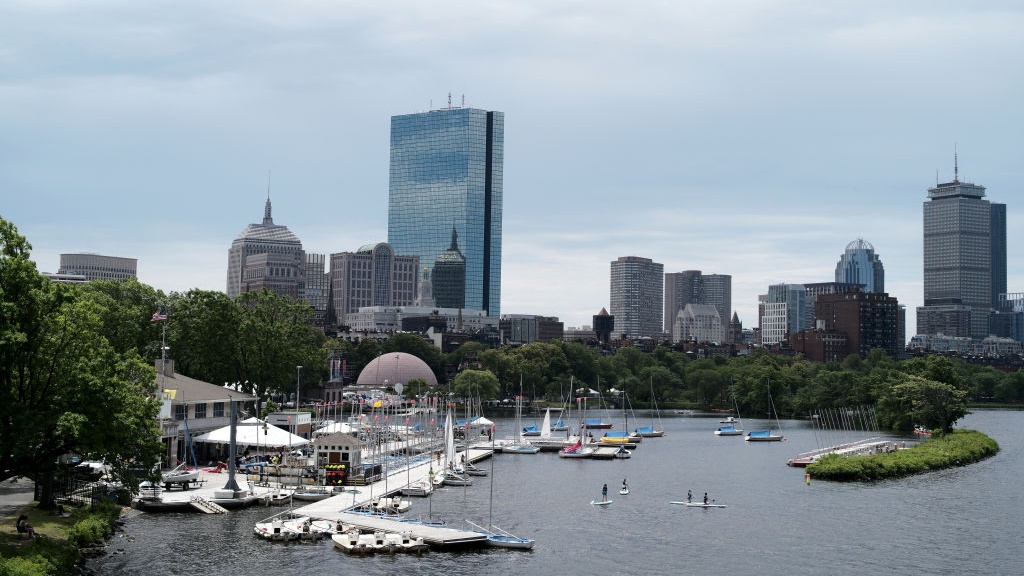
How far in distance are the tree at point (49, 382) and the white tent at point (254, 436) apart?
1249 inches

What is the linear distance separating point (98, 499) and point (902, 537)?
54.1 meters

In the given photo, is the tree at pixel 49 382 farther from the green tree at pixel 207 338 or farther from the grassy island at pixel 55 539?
the green tree at pixel 207 338

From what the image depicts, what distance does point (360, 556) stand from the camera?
2566 inches

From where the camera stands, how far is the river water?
63344mm

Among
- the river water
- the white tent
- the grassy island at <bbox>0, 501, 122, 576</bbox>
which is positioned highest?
the white tent

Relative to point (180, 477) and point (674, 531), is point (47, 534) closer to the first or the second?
point (180, 477)

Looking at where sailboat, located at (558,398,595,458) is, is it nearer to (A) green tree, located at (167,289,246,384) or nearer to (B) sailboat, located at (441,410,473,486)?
(B) sailboat, located at (441,410,473,486)

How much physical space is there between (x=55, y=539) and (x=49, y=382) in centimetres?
854

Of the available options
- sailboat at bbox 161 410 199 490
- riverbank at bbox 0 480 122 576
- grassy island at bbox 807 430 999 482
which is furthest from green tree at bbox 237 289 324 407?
grassy island at bbox 807 430 999 482

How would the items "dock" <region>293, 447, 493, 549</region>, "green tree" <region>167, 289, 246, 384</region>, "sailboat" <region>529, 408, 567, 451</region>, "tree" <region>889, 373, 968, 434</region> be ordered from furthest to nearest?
"tree" <region>889, 373, 968, 434</region>, "sailboat" <region>529, 408, 567, 451</region>, "green tree" <region>167, 289, 246, 384</region>, "dock" <region>293, 447, 493, 549</region>

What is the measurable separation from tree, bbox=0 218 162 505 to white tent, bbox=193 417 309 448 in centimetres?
3172

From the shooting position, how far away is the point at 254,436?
97375 mm

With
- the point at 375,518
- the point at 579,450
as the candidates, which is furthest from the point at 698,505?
the point at 579,450

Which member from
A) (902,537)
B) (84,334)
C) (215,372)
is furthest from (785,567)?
(215,372)
